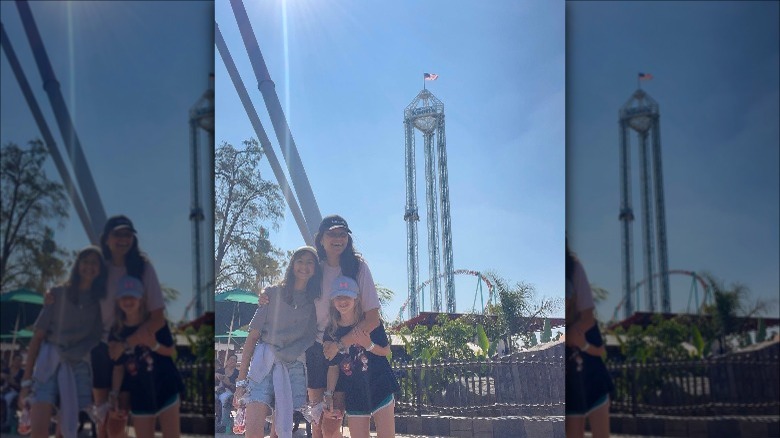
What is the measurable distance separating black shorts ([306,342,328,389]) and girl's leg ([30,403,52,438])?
1454 mm

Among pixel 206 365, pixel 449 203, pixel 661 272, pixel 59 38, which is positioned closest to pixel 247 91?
pixel 59 38

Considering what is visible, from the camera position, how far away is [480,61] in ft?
12.8

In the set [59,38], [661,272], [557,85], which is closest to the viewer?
[661,272]

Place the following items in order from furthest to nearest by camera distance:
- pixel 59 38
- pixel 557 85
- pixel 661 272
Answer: pixel 59 38, pixel 557 85, pixel 661 272

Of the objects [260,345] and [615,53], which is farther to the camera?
[260,345]

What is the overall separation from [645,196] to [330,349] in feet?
6.34

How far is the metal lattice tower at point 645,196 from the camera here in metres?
3.48

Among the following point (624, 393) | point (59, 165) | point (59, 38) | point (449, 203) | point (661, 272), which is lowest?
point (624, 393)

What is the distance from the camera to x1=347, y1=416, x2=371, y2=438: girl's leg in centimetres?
400

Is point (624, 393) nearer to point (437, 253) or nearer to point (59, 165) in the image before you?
point (437, 253)

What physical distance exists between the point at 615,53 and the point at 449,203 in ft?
3.88

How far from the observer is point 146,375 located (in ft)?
12.8

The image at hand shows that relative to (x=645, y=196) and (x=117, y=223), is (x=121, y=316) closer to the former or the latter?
(x=117, y=223)

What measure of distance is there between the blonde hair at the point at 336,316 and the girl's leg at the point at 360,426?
1.61 feet
